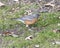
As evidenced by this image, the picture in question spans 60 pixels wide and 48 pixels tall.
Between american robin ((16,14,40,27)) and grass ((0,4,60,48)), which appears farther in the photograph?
american robin ((16,14,40,27))

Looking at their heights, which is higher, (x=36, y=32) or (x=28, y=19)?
(x=28, y=19)

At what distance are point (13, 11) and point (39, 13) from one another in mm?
630

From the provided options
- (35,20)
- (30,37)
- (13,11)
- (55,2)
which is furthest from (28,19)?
(55,2)

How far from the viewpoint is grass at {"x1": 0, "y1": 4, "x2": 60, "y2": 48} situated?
174 inches

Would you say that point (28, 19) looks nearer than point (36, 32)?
No

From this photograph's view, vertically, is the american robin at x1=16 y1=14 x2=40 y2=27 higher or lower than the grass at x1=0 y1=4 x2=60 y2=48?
higher

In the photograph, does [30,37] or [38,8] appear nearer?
[30,37]

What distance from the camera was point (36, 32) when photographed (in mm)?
4785

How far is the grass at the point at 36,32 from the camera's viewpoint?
443 centimetres

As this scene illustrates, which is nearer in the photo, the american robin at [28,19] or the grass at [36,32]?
the grass at [36,32]

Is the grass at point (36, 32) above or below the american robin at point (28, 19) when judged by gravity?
below

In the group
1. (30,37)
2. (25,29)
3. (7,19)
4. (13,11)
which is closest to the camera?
(30,37)

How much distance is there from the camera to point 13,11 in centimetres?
572

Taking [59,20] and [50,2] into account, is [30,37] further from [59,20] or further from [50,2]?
[50,2]
